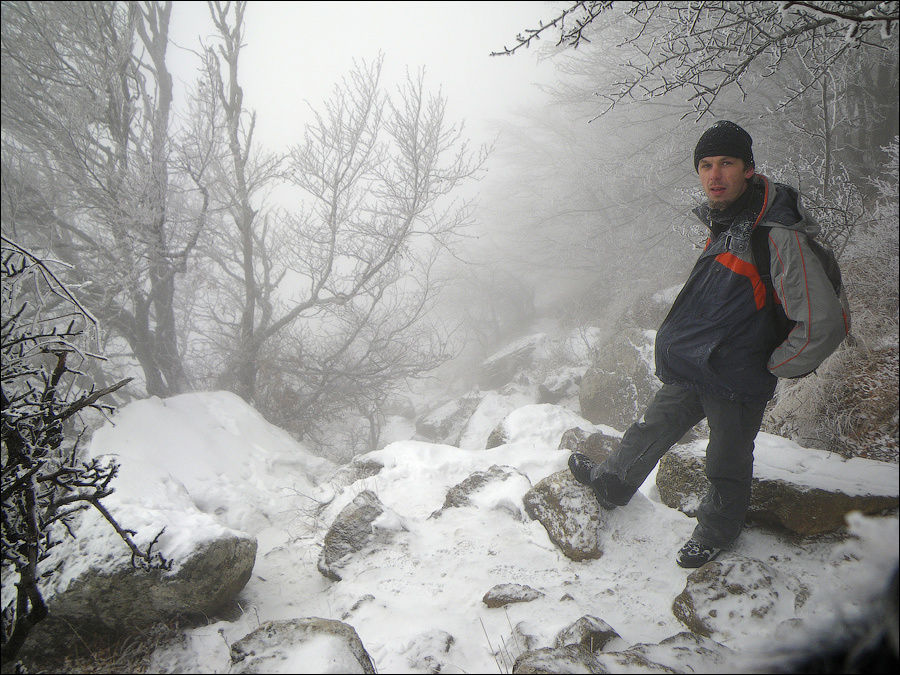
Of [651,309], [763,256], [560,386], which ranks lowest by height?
[560,386]

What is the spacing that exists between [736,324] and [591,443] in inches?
102

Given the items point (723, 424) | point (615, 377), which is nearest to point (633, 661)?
point (723, 424)

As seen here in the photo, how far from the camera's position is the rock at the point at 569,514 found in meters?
2.45

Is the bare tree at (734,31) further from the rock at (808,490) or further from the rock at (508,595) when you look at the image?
the rock at (508,595)

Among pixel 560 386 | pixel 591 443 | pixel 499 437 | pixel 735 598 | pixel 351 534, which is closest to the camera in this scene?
pixel 735 598

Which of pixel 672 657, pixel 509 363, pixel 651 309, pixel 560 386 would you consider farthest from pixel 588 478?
pixel 509 363

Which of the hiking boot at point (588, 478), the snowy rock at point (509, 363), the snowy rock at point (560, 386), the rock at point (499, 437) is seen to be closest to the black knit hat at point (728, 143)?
the hiking boot at point (588, 478)

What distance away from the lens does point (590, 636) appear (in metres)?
1.68

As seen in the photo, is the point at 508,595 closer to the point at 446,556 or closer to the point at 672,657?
the point at 446,556

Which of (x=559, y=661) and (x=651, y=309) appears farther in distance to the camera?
(x=651, y=309)

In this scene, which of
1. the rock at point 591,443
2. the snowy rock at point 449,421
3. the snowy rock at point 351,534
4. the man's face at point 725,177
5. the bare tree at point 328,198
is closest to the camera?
the man's face at point 725,177

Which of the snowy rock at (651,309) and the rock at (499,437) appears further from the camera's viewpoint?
the snowy rock at (651,309)

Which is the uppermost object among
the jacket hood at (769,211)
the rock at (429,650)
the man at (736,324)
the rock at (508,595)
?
the jacket hood at (769,211)

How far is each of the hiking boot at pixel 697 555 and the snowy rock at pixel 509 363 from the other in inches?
445
